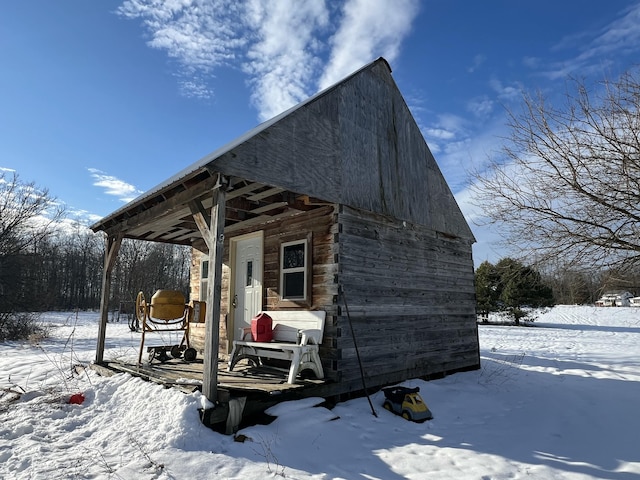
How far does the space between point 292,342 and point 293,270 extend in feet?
4.35

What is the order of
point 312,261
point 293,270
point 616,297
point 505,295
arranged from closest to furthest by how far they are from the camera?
point 312,261
point 293,270
point 616,297
point 505,295

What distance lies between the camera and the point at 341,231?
22.2 feet

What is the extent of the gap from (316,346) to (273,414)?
1358 mm

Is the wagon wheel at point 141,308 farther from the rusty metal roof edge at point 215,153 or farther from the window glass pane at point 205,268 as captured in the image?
the window glass pane at point 205,268

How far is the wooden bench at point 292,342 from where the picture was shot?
232 inches

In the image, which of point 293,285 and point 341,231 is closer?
point 341,231

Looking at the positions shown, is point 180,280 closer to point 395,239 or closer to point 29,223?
point 29,223

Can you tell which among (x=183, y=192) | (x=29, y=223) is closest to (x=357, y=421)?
(x=183, y=192)

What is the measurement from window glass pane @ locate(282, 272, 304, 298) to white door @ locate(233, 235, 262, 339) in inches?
33.5

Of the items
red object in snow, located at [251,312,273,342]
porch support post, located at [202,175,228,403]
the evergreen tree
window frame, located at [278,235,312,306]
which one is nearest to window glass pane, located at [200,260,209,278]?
window frame, located at [278,235,312,306]

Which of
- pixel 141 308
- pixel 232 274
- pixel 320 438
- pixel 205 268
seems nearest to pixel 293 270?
pixel 232 274

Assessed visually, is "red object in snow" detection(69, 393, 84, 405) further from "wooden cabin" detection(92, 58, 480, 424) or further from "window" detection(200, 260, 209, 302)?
"window" detection(200, 260, 209, 302)

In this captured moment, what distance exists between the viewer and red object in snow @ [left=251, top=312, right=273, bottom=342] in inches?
262

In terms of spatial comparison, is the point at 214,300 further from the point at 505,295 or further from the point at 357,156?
the point at 505,295
